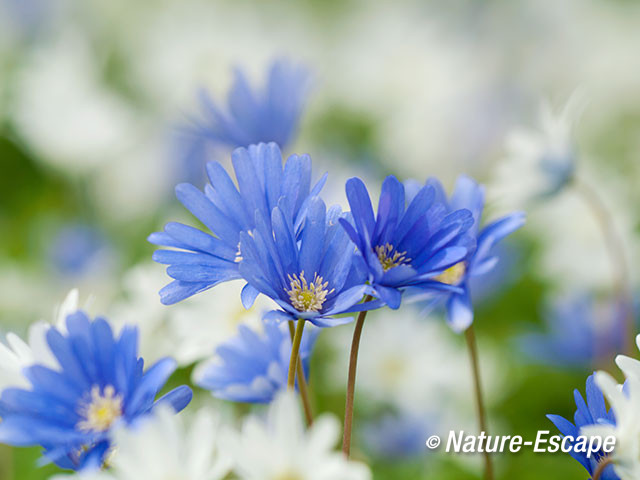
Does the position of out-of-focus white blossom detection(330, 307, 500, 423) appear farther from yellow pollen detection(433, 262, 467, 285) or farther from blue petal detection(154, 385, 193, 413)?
blue petal detection(154, 385, 193, 413)

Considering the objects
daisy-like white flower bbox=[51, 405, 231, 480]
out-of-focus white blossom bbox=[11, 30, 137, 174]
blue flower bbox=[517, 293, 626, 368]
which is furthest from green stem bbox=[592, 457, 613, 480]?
out-of-focus white blossom bbox=[11, 30, 137, 174]

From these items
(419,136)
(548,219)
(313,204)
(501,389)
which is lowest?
(313,204)

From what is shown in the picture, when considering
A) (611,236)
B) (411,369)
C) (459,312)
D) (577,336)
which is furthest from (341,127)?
(459,312)

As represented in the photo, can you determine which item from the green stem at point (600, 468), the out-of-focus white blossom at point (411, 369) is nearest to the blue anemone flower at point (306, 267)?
the green stem at point (600, 468)

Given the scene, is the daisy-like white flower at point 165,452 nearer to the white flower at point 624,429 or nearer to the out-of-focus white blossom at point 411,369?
the white flower at point 624,429

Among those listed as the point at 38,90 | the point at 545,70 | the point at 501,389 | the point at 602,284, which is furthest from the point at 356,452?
the point at 545,70

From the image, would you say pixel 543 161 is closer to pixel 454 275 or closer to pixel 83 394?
pixel 454 275

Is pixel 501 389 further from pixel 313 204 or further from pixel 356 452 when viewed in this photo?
pixel 313 204

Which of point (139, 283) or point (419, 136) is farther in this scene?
point (419, 136)
